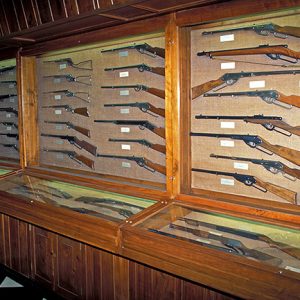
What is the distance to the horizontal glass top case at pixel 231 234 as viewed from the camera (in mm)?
1768

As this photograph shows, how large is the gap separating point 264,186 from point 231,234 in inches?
15.0

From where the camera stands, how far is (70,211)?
2461mm

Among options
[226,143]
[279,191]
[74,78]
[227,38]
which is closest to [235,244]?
[279,191]

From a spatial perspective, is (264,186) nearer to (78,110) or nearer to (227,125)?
(227,125)

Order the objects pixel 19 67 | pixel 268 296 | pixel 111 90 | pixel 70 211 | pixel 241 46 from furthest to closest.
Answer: pixel 19 67
pixel 111 90
pixel 70 211
pixel 241 46
pixel 268 296

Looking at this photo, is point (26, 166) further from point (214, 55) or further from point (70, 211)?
point (214, 55)

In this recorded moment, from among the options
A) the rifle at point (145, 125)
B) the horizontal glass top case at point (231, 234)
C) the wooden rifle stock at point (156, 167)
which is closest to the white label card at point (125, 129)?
the rifle at point (145, 125)

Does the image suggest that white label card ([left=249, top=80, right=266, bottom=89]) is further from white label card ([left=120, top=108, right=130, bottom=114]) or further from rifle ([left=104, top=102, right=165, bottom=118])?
white label card ([left=120, top=108, right=130, bottom=114])

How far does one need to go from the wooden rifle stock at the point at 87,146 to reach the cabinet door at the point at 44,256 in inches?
29.4

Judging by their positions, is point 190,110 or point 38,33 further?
point 38,33

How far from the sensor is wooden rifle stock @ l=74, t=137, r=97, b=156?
126 inches

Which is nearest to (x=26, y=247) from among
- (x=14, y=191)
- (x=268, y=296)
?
(x=14, y=191)

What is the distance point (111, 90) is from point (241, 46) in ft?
3.76

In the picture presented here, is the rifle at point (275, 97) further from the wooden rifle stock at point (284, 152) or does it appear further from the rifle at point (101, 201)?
the rifle at point (101, 201)
